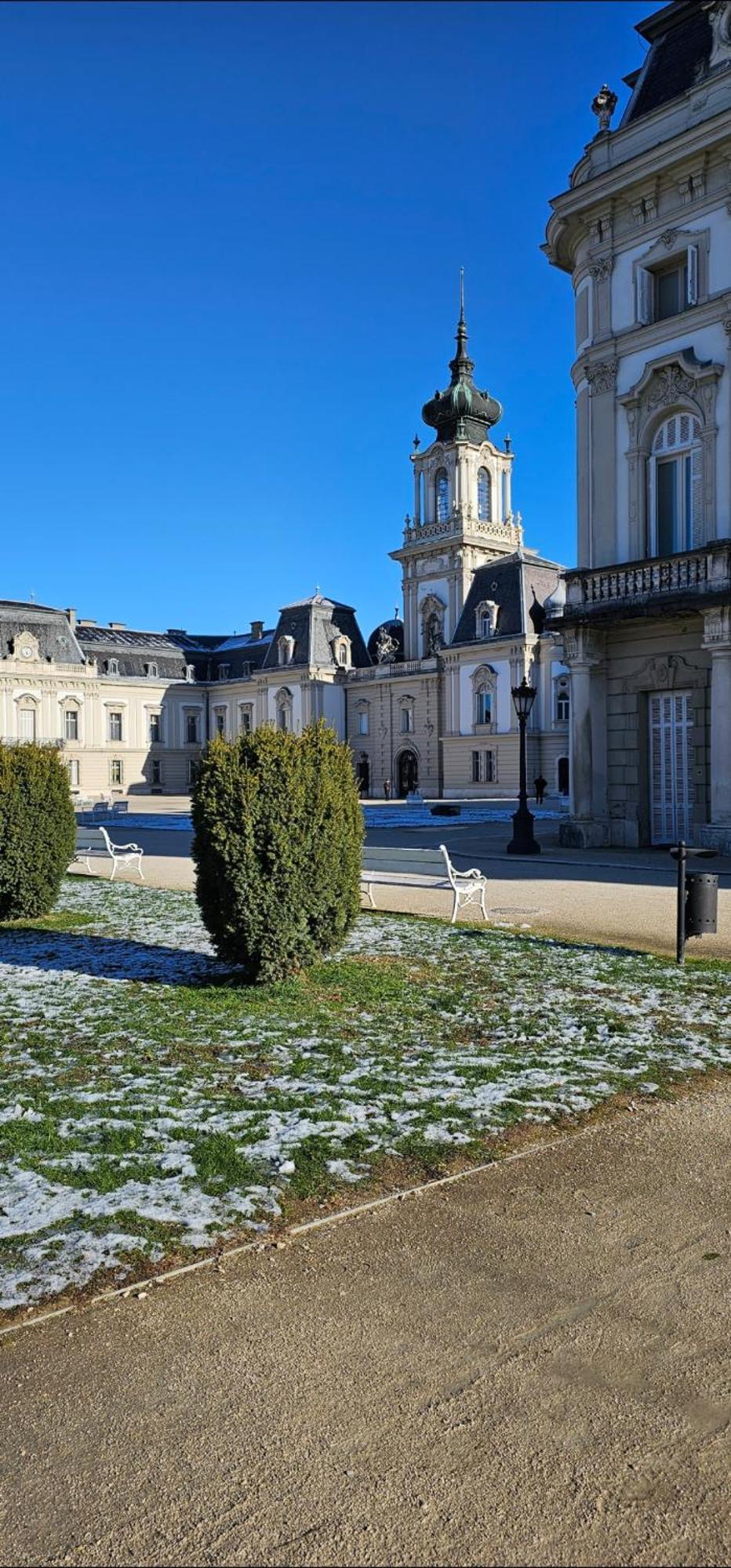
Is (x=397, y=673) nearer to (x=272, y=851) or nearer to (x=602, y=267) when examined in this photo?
(x=602, y=267)

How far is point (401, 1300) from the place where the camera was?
3.55 meters

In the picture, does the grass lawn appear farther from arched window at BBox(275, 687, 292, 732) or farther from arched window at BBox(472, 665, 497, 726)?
arched window at BBox(275, 687, 292, 732)

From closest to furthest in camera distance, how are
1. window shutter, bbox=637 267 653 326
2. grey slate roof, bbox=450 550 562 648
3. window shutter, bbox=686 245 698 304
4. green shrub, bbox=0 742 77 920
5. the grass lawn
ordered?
the grass lawn → green shrub, bbox=0 742 77 920 → window shutter, bbox=686 245 698 304 → window shutter, bbox=637 267 653 326 → grey slate roof, bbox=450 550 562 648

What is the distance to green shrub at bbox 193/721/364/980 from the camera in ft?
26.2

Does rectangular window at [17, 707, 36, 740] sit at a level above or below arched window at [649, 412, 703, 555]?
below

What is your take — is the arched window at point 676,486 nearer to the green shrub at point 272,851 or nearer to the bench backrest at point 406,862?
the bench backrest at point 406,862

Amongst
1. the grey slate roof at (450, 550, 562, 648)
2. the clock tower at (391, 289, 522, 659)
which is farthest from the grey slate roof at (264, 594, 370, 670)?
the grey slate roof at (450, 550, 562, 648)

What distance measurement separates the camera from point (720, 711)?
1875 centimetres

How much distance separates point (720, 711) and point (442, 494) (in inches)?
1932

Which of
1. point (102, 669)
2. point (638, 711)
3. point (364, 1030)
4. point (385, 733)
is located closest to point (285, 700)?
point (385, 733)

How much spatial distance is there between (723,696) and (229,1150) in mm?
15807

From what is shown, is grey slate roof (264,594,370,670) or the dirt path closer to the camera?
the dirt path

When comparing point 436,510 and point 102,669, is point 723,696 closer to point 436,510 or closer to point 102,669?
point 436,510

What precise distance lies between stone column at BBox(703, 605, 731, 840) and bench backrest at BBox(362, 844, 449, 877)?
5161 mm
